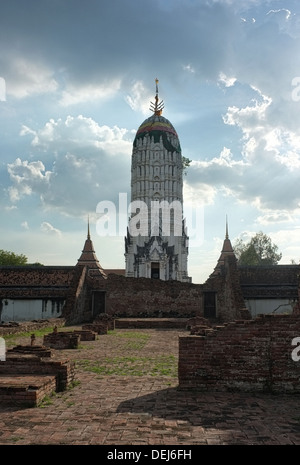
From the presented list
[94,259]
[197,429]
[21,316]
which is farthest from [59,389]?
[94,259]

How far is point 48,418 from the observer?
5734 mm

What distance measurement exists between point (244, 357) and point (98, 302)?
21.5m

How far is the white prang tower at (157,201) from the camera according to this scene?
56469 millimetres

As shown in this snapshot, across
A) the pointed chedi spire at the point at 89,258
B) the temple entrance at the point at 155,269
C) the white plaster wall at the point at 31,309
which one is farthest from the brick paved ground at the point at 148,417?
the temple entrance at the point at 155,269

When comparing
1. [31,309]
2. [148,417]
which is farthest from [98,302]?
[148,417]

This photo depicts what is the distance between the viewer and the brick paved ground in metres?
4.93

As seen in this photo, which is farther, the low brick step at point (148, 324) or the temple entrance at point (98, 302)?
the temple entrance at point (98, 302)

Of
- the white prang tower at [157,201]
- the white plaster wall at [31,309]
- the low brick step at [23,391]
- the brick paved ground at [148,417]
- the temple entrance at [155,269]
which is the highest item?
the white prang tower at [157,201]

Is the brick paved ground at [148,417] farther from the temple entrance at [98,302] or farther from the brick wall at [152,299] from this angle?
the temple entrance at [98,302]

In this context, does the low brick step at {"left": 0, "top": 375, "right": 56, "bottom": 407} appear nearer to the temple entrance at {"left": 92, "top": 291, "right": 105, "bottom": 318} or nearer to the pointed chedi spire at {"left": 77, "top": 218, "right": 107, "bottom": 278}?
the temple entrance at {"left": 92, "top": 291, "right": 105, "bottom": 318}

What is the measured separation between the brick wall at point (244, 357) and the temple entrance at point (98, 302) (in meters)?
21.0

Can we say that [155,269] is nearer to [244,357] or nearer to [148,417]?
[244,357]

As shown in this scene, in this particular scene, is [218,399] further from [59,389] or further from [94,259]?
[94,259]

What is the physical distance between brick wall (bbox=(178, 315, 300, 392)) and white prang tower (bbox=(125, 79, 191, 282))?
46.5 m
